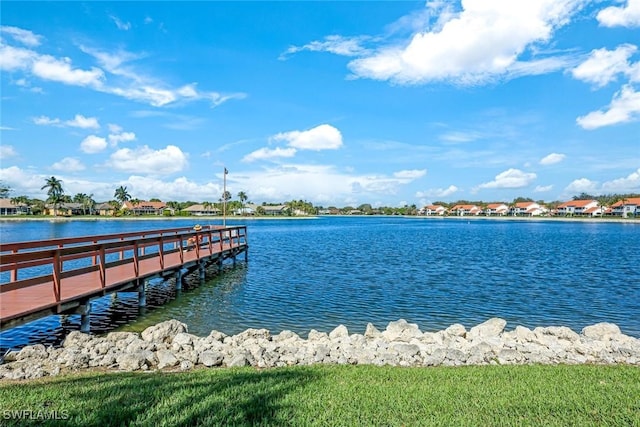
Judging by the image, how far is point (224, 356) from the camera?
7.80 metres

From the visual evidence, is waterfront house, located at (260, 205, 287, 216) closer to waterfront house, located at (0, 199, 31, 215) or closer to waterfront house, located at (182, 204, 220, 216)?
waterfront house, located at (182, 204, 220, 216)

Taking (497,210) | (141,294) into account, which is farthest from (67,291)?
(497,210)

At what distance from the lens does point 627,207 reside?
131750 millimetres

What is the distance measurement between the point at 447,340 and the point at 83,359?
7381mm

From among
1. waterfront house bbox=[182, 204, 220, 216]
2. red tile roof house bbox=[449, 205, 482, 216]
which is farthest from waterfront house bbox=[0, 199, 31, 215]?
red tile roof house bbox=[449, 205, 482, 216]

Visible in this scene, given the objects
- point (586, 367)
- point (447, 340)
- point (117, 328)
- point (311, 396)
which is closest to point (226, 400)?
point (311, 396)

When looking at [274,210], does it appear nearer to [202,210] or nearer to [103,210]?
[202,210]

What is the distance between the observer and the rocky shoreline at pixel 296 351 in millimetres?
7449

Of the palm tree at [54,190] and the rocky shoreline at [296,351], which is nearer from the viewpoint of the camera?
the rocky shoreline at [296,351]

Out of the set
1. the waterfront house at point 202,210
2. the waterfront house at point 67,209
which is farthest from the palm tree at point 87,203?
the waterfront house at point 202,210

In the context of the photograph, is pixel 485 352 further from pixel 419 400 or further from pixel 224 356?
pixel 224 356

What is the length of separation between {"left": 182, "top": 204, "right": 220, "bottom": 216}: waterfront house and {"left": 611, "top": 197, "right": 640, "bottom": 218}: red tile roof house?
135 m

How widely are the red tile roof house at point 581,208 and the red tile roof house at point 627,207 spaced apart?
5.56 m

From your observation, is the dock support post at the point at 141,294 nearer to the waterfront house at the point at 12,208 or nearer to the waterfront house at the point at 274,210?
the waterfront house at the point at 12,208
